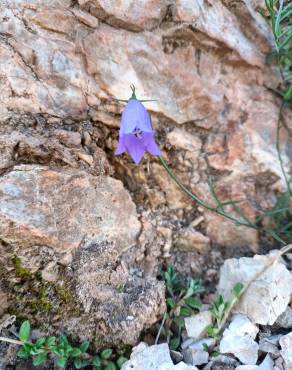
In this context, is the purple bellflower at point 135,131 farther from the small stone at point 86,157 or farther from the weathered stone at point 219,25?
the weathered stone at point 219,25

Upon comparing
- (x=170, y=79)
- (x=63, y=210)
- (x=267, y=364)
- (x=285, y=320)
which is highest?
(x=170, y=79)

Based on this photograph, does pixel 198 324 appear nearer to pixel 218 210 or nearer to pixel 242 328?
pixel 242 328

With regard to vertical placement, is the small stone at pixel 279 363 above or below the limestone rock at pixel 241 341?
below

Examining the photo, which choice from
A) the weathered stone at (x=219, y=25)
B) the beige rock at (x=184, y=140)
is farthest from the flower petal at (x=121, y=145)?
the weathered stone at (x=219, y=25)

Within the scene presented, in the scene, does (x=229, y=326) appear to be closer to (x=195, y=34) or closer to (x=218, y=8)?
(x=195, y=34)

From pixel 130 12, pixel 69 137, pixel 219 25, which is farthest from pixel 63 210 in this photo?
pixel 219 25

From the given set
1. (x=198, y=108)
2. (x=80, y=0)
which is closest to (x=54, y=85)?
(x=80, y=0)

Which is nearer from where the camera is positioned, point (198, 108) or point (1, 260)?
point (1, 260)
